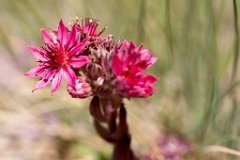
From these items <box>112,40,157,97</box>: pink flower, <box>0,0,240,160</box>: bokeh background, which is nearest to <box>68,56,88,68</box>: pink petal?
<box>112,40,157,97</box>: pink flower

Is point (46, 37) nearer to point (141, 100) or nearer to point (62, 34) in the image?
point (62, 34)

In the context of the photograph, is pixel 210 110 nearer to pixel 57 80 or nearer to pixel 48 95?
pixel 57 80

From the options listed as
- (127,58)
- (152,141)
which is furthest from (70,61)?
(152,141)

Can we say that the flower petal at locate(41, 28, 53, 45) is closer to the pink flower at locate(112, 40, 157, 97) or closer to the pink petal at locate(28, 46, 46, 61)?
the pink petal at locate(28, 46, 46, 61)

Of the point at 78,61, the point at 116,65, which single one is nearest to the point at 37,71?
the point at 78,61

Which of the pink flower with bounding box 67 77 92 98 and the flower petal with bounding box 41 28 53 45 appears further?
the flower petal with bounding box 41 28 53 45

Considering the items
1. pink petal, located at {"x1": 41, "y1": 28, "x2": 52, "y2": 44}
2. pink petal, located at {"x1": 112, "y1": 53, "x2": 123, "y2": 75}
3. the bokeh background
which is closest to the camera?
pink petal, located at {"x1": 112, "y1": 53, "x2": 123, "y2": 75}
